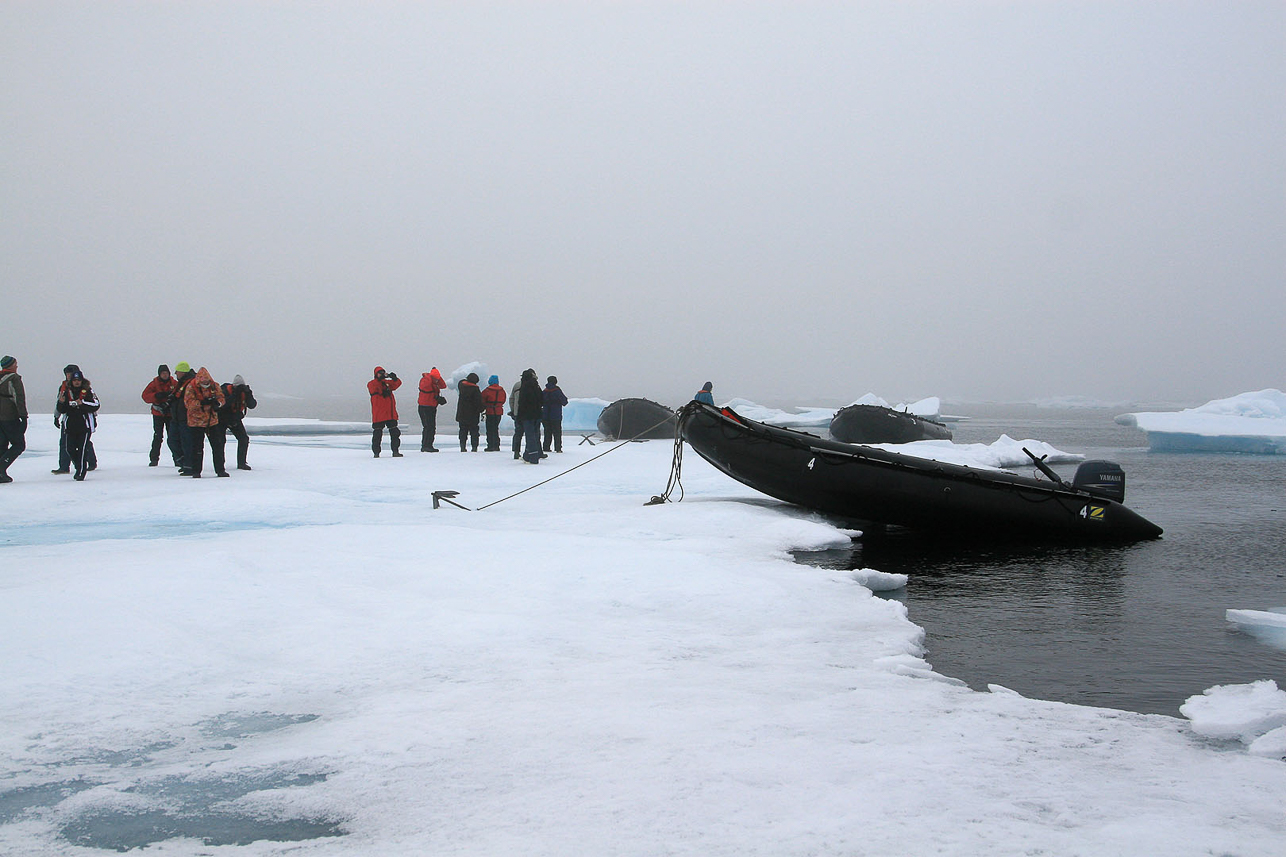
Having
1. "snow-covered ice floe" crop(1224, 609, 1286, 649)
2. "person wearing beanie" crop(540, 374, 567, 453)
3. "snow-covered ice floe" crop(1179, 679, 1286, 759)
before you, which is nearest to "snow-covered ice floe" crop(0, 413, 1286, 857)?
"snow-covered ice floe" crop(1179, 679, 1286, 759)

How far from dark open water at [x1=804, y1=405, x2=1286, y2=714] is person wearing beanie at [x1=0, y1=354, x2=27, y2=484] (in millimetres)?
10310

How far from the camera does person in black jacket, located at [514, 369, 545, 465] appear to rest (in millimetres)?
15156

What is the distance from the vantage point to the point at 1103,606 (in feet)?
25.3

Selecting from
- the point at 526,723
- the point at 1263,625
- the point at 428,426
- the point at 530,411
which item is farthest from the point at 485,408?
the point at 526,723

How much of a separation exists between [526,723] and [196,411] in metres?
9.86

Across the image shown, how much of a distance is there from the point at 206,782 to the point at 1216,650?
6635 millimetres

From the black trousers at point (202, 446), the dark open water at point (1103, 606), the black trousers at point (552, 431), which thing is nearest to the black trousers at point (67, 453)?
the black trousers at point (202, 446)

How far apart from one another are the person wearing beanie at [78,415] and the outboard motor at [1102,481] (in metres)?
13.1

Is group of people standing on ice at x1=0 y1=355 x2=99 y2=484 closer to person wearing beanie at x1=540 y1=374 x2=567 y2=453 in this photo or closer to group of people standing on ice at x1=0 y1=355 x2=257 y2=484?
group of people standing on ice at x1=0 y1=355 x2=257 y2=484

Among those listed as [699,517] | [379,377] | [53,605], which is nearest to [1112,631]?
[699,517]

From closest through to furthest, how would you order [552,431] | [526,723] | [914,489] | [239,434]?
[526,723] < [914,489] < [239,434] < [552,431]

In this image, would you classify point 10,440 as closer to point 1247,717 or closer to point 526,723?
point 526,723

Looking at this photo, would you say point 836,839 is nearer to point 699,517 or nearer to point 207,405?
point 699,517

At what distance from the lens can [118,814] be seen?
2875 millimetres
